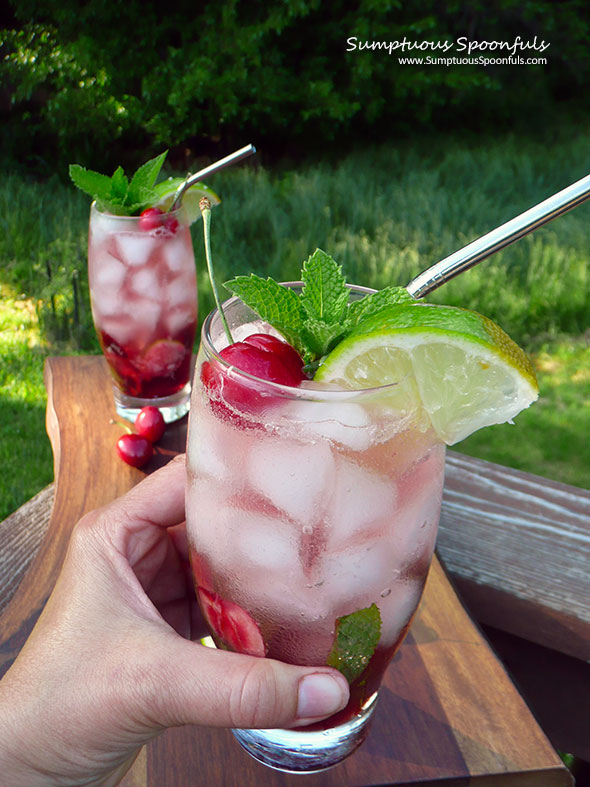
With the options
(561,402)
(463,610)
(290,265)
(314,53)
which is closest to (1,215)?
(290,265)

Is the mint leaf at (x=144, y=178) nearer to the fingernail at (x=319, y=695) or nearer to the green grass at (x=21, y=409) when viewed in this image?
the fingernail at (x=319, y=695)

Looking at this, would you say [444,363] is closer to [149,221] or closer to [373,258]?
[149,221]

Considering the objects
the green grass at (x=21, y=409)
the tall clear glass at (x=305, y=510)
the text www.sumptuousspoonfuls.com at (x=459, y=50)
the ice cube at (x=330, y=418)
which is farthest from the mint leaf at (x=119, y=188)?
the text www.sumptuousspoonfuls.com at (x=459, y=50)

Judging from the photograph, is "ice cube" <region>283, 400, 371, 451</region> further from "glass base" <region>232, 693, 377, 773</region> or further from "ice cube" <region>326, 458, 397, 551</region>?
"glass base" <region>232, 693, 377, 773</region>

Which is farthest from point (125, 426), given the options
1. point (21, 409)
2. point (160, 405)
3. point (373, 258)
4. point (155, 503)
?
point (373, 258)

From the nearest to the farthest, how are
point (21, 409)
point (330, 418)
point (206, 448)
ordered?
1. point (330, 418)
2. point (206, 448)
3. point (21, 409)

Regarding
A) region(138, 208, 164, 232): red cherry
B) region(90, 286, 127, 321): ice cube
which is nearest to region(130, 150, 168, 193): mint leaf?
region(138, 208, 164, 232): red cherry

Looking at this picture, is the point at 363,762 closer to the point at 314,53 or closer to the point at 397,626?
the point at 397,626
